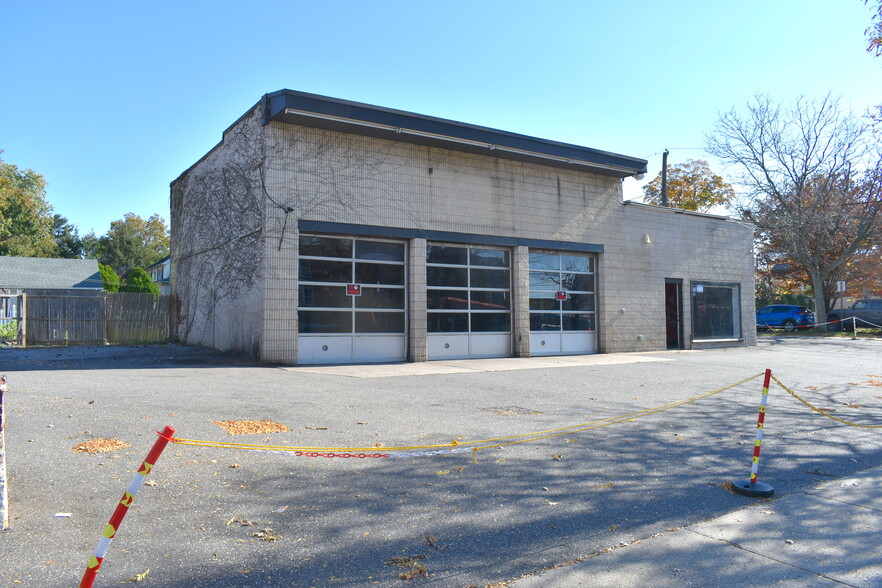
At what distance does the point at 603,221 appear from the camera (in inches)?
786

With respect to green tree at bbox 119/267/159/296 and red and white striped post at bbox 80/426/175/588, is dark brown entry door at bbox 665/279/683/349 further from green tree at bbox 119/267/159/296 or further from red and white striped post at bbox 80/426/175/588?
green tree at bbox 119/267/159/296

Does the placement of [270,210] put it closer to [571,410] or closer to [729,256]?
[571,410]

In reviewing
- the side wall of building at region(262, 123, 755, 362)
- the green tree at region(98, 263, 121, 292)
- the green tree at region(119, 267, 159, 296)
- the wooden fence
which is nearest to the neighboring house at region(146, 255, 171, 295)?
the green tree at region(98, 263, 121, 292)

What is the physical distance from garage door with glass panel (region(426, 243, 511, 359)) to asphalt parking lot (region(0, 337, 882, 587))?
16.2 ft

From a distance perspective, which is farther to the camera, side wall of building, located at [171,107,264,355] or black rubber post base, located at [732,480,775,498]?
side wall of building, located at [171,107,264,355]

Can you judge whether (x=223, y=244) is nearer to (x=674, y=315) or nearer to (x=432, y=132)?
(x=432, y=132)

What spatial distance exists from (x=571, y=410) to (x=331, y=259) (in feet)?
26.2

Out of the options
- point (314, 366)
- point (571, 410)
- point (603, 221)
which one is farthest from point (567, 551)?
point (603, 221)

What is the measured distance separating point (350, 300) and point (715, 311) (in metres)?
15.5

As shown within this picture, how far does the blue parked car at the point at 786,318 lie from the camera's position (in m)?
36.2

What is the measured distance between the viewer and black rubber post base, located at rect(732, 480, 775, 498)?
5.37 m

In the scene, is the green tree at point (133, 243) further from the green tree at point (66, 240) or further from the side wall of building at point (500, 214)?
the side wall of building at point (500, 214)

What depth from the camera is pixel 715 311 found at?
23.5 m

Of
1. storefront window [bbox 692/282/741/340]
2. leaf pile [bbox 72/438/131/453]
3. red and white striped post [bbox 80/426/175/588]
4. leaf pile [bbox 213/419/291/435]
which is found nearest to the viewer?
red and white striped post [bbox 80/426/175/588]
